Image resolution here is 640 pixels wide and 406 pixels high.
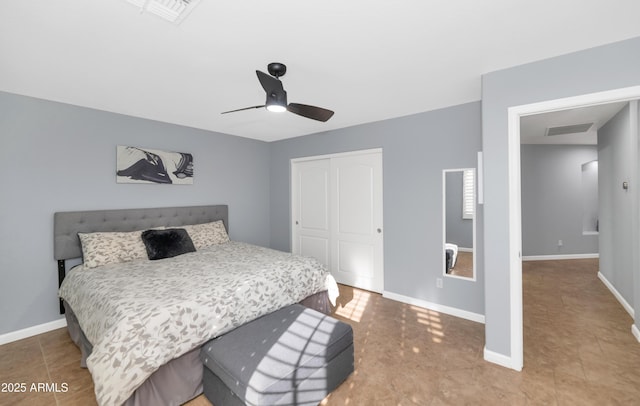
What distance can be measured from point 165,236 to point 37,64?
72.8 inches

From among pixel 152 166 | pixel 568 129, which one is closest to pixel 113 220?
pixel 152 166

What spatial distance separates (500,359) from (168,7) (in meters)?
3.35

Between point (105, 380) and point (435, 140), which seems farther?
point (435, 140)

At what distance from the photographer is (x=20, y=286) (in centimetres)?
265

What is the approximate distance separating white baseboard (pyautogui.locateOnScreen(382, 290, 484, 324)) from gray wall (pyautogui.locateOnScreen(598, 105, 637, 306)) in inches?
68.7

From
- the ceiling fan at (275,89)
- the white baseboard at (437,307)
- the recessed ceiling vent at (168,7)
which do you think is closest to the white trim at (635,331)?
the white baseboard at (437,307)

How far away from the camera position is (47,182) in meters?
2.78

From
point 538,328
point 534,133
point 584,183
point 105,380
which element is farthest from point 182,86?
point 584,183

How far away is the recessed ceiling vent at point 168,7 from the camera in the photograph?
4.68ft

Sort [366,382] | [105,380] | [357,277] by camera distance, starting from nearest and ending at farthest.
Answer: [105,380]
[366,382]
[357,277]

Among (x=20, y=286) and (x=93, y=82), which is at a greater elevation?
(x=93, y=82)

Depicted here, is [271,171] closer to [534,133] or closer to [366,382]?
[366,382]

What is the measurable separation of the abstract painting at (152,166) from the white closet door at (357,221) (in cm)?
216

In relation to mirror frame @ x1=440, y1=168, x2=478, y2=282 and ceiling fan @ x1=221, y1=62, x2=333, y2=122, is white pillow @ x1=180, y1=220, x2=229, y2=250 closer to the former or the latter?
ceiling fan @ x1=221, y1=62, x2=333, y2=122
